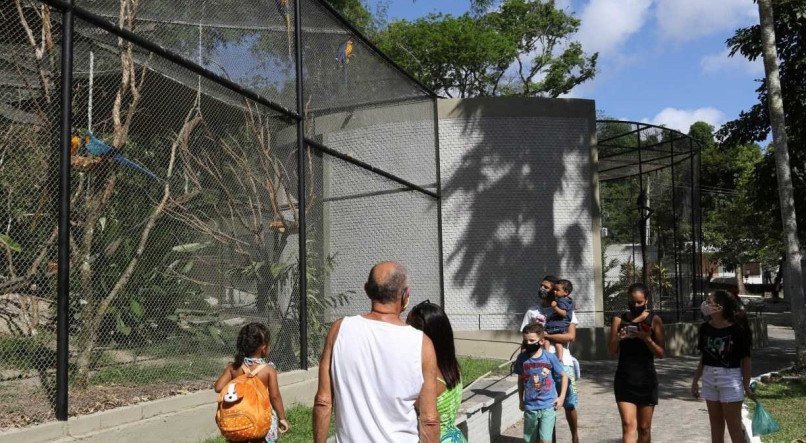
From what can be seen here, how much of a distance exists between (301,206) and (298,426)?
7.41 feet

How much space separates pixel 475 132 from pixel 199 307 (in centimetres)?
983

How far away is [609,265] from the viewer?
1823cm

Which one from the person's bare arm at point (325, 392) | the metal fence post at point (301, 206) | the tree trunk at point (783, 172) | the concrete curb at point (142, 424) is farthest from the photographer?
the tree trunk at point (783, 172)

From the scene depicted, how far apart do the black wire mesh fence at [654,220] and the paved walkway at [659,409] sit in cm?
314

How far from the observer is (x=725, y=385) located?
6.02m

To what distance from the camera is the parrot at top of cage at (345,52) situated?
9759 mm

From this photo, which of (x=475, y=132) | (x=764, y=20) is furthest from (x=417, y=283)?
(x=764, y=20)

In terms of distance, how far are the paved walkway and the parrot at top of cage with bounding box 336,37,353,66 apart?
16.0 feet

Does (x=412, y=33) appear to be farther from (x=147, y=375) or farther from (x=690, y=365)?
(x=147, y=375)

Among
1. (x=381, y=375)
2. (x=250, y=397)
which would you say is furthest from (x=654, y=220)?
(x=381, y=375)

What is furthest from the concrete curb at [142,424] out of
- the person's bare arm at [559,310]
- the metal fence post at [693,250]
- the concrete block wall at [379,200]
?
the metal fence post at [693,250]

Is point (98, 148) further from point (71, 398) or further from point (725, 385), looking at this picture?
point (725, 385)

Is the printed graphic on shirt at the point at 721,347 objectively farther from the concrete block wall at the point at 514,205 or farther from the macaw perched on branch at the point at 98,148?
the concrete block wall at the point at 514,205

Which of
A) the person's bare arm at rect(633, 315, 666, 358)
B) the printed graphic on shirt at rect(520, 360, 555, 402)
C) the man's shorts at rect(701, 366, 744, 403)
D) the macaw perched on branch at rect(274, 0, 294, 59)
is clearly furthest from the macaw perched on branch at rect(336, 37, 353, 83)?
the man's shorts at rect(701, 366, 744, 403)
